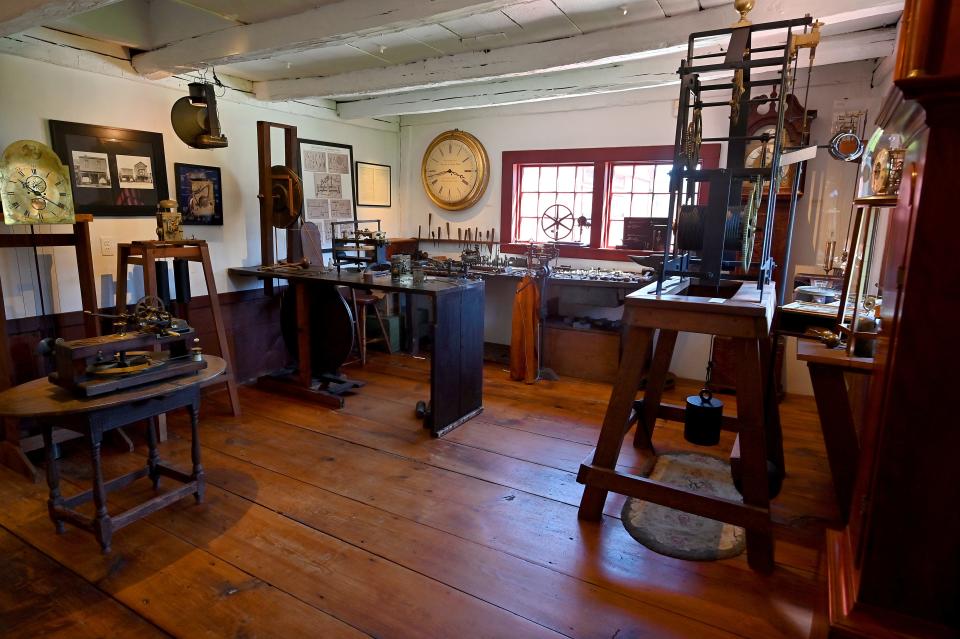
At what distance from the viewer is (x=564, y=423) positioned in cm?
388

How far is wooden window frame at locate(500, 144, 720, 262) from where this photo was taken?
4863mm

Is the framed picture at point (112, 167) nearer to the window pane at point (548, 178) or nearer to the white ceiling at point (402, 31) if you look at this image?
the white ceiling at point (402, 31)

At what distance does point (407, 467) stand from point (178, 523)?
3.87 feet

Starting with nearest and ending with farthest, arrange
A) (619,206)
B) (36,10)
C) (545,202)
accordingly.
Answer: (36,10), (619,206), (545,202)

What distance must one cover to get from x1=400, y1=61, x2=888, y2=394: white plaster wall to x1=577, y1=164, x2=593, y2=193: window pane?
234 millimetres

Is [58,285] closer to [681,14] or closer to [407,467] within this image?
[407,467]

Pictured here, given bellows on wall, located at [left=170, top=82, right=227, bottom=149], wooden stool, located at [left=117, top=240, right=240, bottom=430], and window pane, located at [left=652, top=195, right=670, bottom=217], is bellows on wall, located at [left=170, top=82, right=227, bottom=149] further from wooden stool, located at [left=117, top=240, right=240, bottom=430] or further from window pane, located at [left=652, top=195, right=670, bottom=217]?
window pane, located at [left=652, top=195, right=670, bottom=217]

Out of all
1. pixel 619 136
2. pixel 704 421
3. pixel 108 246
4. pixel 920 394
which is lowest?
pixel 704 421

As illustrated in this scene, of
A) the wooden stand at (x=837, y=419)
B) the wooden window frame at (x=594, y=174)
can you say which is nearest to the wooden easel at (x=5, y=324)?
the wooden window frame at (x=594, y=174)

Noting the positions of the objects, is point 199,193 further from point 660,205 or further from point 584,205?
point 660,205

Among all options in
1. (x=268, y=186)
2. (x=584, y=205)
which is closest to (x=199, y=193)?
(x=268, y=186)

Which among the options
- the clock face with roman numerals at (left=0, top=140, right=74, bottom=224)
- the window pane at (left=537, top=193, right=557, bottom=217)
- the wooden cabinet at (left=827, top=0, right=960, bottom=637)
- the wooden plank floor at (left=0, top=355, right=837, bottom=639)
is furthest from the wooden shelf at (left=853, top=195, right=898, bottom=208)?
the clock face with roman numerals at (left=0, top=140, right=74, bottom=224)

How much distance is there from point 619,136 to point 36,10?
13.9ft

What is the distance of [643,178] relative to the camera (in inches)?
199
